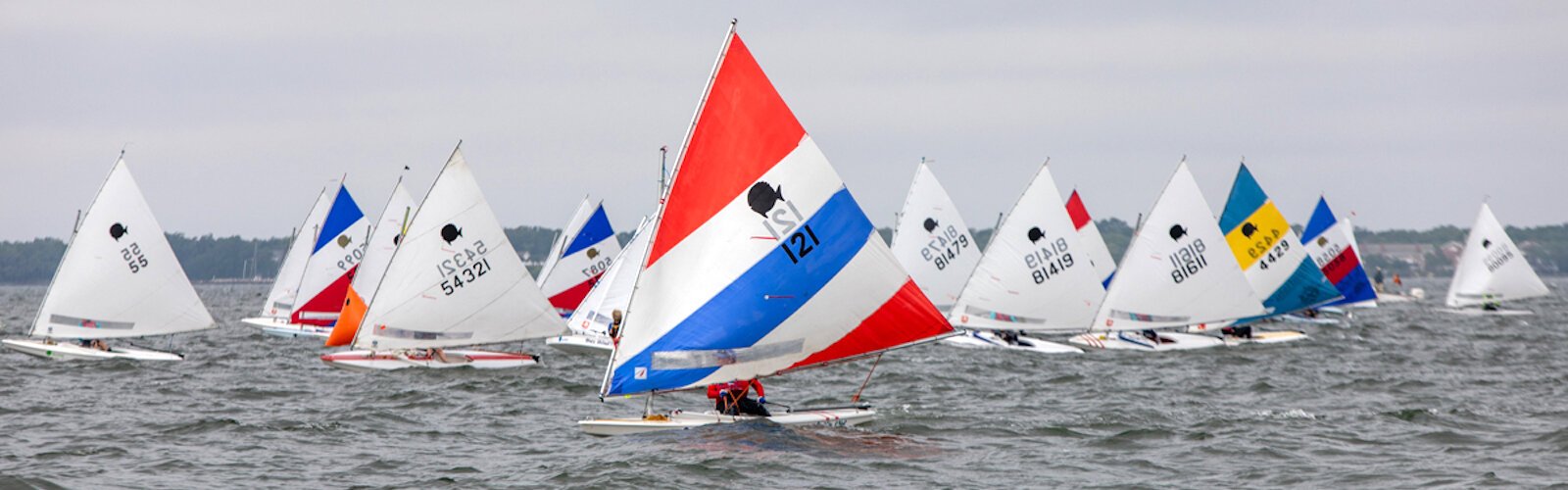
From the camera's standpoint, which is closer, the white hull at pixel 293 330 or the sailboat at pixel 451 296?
the sailboat at pixel 451 296

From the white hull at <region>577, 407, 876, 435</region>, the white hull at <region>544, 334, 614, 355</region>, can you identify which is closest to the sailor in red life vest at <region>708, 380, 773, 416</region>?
the white hull at <region>577, 407, 876, 435</region>

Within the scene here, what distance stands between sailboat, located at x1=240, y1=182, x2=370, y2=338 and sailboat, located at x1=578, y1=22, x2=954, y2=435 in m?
33.2

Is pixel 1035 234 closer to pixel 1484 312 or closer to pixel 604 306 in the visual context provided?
pixel 604 306

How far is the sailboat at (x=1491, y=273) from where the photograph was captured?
80625 mm

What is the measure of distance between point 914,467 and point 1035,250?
27.2 metres

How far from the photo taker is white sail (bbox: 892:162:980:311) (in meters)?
54.5

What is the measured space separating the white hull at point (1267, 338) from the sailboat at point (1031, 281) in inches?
171

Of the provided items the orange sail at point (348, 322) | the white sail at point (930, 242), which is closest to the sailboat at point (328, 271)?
the orange sail at point (348, 322)

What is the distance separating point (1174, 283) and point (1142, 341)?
1.97 m

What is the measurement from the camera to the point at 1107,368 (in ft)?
129

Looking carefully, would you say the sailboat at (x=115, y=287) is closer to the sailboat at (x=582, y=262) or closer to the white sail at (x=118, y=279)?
the white sail at (x=118, y=279)

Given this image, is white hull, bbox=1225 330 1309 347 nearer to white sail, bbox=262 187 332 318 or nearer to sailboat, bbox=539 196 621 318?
sailboat, bbox=539 196 621 318

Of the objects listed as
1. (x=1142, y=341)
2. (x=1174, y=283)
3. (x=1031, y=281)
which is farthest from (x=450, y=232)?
(x=1174, y=283)

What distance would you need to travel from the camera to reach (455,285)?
36750mm
